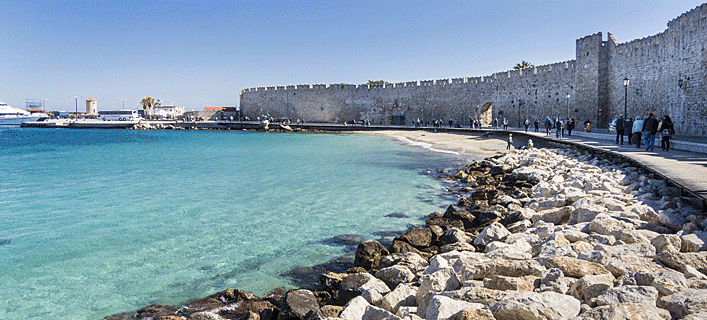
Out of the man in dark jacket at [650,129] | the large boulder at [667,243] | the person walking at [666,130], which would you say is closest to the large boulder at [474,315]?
the large boulder at [667,243]

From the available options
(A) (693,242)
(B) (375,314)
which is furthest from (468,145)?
(B) (375,314)

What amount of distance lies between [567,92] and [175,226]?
77.7ft

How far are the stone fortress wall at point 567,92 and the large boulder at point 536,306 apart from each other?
48.0ft

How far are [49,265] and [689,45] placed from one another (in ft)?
59.7

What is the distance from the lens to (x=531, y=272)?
11.9 feet

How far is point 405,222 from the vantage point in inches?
309

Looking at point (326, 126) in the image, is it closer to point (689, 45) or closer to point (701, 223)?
point (689, 45)

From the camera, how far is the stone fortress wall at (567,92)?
15000 mm

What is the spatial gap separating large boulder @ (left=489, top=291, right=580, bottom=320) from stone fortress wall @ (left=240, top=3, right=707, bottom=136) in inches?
576

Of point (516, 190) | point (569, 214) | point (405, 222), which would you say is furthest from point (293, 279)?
point (516, 190)

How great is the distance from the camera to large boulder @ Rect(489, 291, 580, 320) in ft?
8.98

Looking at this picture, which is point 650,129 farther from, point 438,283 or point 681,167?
point 438,283

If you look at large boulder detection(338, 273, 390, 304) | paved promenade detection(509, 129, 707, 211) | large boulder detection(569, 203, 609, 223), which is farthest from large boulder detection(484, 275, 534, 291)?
paved promenade detection(509, 129, 707, 211)

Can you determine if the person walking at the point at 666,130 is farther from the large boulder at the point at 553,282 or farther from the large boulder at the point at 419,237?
the large boulder at the point at 553,282
